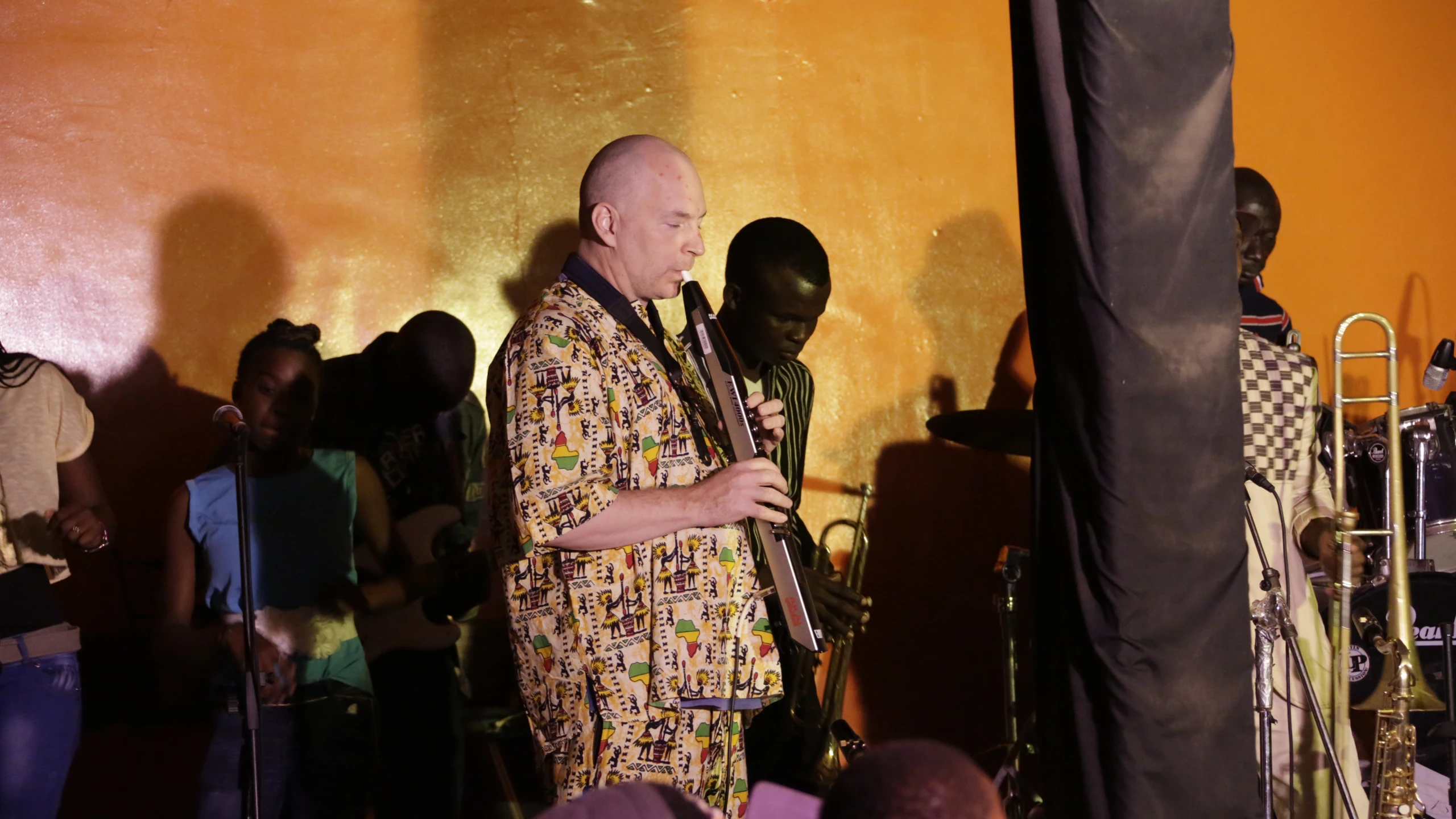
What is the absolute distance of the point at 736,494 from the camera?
101 inches

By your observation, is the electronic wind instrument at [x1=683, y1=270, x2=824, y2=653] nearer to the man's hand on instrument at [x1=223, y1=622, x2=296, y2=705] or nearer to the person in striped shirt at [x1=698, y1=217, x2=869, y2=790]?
the person in striped shirt at [x1=698, y1=217, x2=869, y2=790]

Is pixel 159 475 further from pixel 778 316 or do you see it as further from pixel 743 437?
pixel 743 437

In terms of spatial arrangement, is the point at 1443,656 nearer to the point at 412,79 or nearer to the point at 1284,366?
the point at 1284,366

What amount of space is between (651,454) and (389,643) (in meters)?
1.83

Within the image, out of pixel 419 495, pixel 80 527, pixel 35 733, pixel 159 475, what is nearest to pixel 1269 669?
pixel 419 495

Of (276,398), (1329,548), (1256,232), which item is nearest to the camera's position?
(276,398)

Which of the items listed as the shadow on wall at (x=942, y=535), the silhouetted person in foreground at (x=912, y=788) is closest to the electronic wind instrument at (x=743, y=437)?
the silhouetted person in foreground at (x=912, y=788)

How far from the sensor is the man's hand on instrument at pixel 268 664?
316cm

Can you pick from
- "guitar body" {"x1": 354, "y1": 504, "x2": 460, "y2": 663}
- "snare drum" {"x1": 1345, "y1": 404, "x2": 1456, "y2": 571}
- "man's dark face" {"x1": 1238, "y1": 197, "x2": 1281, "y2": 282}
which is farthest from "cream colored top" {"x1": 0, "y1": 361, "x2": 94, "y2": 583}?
"snare drum" {"x1": 1345, "y1": 404, "x2": 1456, "y2": 571}

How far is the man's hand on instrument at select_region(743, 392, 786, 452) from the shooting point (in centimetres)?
296

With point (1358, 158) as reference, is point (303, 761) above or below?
below

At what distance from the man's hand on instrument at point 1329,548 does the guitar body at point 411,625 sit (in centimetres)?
279

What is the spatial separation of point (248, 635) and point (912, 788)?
6.49 ft

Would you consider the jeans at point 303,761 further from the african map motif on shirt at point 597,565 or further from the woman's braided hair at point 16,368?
the woman's braided hair at point 16,368
